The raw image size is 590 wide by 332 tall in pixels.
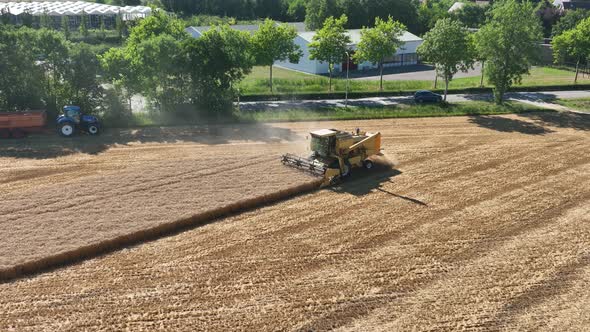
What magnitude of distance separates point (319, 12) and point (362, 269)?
221ft

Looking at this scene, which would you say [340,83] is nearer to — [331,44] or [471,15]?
[331,44]

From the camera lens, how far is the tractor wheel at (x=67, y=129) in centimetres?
3388

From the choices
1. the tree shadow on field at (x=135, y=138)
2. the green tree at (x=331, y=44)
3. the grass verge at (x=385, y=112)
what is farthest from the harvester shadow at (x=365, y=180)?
the green tree at (x=331, y=44)

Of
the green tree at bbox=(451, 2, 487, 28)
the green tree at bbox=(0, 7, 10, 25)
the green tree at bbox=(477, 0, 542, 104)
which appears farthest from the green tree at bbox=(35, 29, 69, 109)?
the green tree at bbox=(451, 2, 487, 28)

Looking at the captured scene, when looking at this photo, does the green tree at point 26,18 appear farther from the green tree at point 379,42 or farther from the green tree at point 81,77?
the green tree at point 379,42

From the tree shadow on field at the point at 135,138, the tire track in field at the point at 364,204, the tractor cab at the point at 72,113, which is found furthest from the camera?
the tractor cab at the point at 72,113

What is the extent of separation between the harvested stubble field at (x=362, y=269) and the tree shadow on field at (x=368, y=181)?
107 millimetres

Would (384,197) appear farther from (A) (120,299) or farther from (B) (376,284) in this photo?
(A) (120,299)

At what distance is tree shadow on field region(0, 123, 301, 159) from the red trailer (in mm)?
487

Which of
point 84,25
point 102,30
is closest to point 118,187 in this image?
point 84,25

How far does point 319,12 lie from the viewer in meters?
81.2

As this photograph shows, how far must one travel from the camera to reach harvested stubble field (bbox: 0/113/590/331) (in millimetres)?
16500

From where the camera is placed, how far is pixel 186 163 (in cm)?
2925

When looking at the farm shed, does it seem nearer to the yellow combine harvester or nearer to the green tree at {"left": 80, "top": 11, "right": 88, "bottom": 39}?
the green tree at {"left": 80, "top": 11, "right": 88, "bottom": 39}
